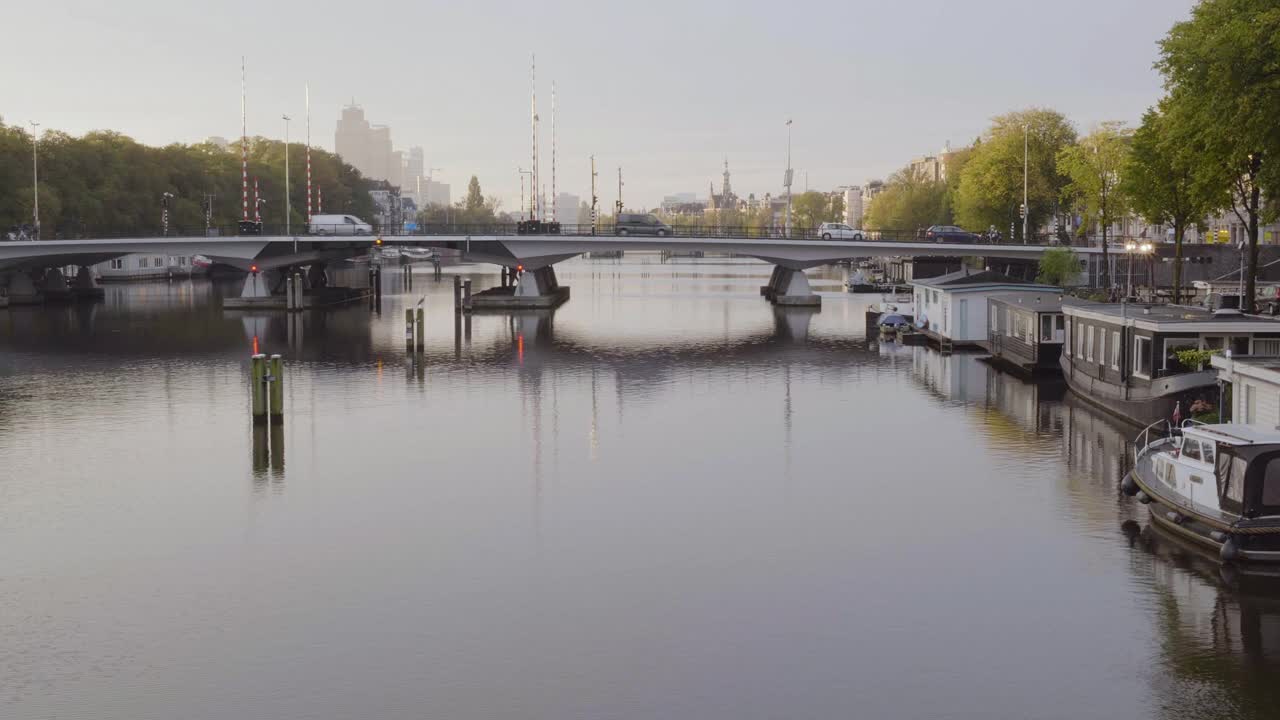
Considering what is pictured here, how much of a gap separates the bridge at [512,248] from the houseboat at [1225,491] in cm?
7690

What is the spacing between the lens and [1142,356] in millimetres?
47312

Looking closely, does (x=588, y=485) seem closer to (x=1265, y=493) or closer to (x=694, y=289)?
(x=1265, y=493)

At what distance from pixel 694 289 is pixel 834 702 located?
131140mm

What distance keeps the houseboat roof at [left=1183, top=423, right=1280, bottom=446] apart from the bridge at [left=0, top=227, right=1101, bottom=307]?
253 ft

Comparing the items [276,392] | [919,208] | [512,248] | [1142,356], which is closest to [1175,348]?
[1142,356]

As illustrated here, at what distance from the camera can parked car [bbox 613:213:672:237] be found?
12131 cm

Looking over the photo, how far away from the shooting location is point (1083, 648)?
82.0ft

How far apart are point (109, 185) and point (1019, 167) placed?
91500 mm

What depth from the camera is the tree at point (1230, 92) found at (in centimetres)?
4775

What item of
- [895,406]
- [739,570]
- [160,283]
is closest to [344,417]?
[895,406]

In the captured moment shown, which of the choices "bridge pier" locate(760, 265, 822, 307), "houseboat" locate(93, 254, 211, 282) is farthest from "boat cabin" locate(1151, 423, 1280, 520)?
"houseboat" locate(93, 254, 211, 282)

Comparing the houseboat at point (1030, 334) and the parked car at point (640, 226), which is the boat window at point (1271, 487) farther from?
the parked car at point (640, 226)

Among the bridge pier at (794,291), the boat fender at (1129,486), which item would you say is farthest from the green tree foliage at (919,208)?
the boat fender at (1129,486)

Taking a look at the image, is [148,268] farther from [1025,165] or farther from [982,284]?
[982,284]
